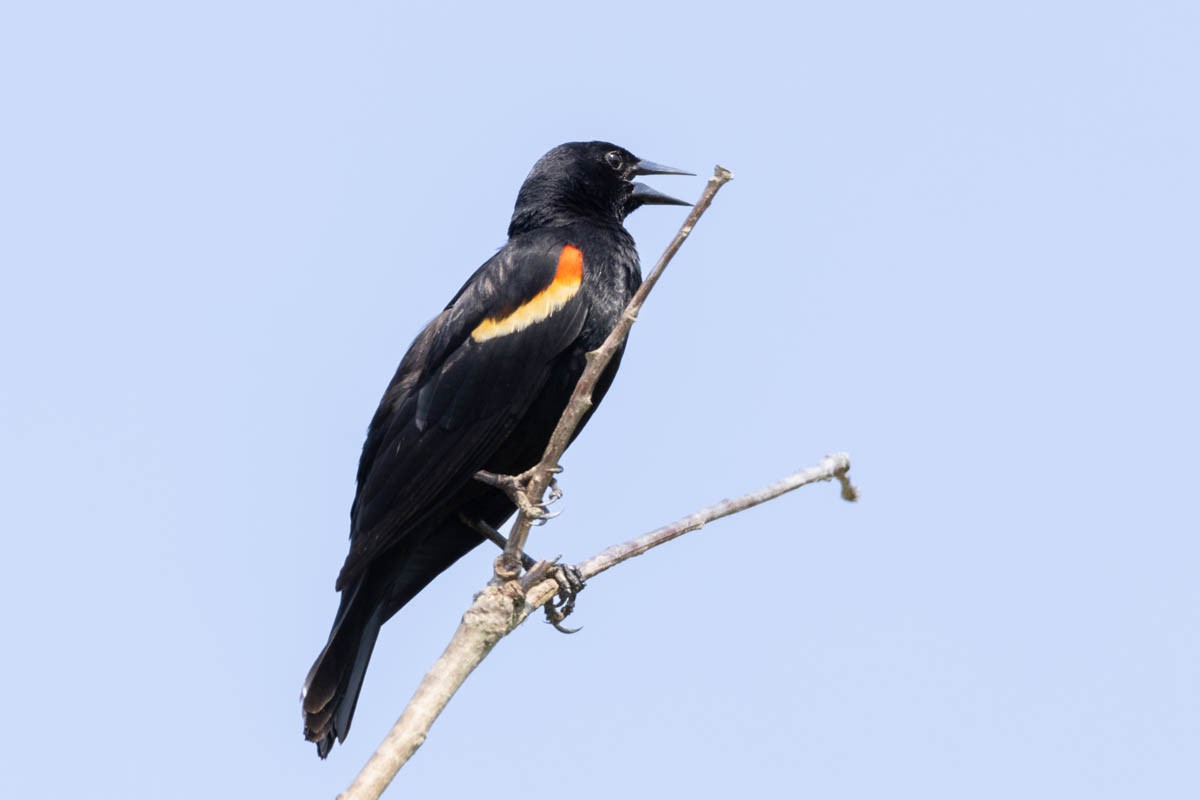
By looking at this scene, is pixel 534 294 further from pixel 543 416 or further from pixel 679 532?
pixel 679 532

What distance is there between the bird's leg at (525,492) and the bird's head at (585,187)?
1.43m

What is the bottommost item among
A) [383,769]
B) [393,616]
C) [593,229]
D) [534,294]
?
[383,769]

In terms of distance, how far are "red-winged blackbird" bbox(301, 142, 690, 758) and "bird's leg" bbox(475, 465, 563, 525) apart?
210 millimetres

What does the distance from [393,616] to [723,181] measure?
226 centimetres

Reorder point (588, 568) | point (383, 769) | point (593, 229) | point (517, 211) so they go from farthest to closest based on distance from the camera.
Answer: point (517, 211)
point (593, 229)
point (588, 568)
point (383, 769)

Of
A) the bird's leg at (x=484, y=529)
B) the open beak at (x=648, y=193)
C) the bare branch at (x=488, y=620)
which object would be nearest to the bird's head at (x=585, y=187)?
the open beak at (x=648, y=193)

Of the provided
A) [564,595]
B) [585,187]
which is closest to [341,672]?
[564,595]

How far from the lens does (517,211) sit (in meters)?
6.06

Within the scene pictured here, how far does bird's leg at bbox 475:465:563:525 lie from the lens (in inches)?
150

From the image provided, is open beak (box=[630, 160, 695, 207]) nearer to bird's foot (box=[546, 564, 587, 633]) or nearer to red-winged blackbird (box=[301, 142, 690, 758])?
red-winged blackbird (box=[301, 142, 690, 758])

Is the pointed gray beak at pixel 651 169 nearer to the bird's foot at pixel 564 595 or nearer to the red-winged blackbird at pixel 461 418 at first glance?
the red-winged blackbird at pixel 461 418

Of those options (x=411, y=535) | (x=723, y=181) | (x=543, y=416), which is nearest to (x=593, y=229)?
(x=543, y=416)

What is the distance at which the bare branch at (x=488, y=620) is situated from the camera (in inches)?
120

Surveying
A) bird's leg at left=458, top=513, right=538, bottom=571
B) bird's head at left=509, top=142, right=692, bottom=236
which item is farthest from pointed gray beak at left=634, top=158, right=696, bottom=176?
bird's leg at left=458, top=513, right=538, bottom=571
